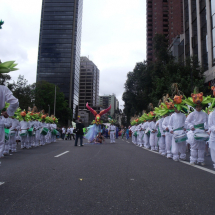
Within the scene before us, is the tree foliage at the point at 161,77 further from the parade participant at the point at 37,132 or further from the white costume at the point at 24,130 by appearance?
the white costume at the point at 24,130

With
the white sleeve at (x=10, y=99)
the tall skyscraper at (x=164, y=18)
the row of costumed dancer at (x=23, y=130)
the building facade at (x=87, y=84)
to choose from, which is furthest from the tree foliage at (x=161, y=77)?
the building facade at (x=87, y=84)

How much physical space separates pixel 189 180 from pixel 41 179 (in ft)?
9.45

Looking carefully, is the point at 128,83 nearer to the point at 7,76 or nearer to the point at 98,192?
the point at 7,76

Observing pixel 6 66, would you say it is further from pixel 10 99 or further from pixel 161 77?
pixel 161 77

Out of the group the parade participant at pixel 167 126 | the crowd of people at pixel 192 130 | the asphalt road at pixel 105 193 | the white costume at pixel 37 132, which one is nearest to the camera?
the asphalt road at pixel 105 193

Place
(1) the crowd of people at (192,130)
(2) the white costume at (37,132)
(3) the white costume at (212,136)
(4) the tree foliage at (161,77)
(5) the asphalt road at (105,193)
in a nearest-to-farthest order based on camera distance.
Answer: (5) the asphalt road at (105,193)
(3) the white costume at (212,136)
(1) the crowd of people at (192,130)
(2) the white costume at (37,132)
(4) the tree foliage at (161,77)

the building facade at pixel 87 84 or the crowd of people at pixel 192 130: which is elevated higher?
the building facade at pixel 87 84

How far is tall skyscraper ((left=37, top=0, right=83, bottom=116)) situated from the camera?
91562 mm

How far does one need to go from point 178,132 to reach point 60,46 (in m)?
89.6

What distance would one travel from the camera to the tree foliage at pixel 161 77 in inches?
912

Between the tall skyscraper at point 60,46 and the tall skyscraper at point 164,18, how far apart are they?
93.4 ft

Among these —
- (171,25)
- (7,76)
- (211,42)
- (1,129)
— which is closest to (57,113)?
(7,76)

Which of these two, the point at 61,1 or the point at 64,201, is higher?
the point at 61,1

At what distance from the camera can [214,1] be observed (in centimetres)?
A: 2502
